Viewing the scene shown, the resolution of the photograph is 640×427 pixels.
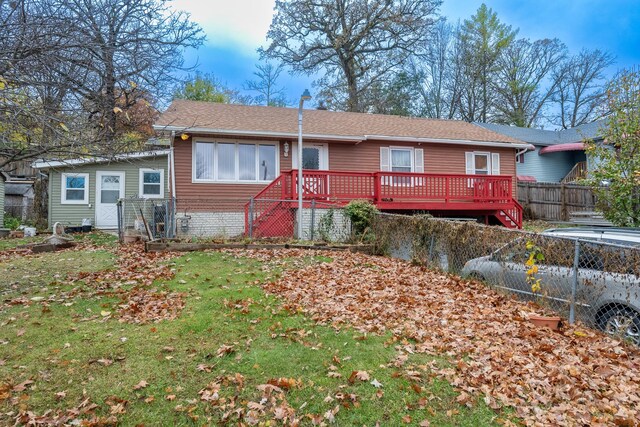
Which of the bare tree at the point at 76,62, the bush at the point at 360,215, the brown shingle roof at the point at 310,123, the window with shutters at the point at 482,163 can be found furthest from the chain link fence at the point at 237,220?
the window with shutters at the point at 482,163

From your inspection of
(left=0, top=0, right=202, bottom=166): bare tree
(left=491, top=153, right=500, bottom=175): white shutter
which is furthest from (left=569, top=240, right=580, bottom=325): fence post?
(left=491, top=153, right=500, bottom=175): white shutter

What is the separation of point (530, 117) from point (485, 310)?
35222mm

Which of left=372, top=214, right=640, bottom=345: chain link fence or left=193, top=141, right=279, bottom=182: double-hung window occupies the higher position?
left=193, top=141, right=279, bottom=182: double-hung window

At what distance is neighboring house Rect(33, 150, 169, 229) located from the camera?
1720 cm

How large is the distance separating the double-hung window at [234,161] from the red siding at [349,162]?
0.25 meters

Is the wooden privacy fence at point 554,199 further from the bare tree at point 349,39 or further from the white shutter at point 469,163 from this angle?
the bare tree at point 349,39

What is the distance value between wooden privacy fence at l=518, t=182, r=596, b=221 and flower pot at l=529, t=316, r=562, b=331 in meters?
16.1

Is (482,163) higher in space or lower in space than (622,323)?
higher

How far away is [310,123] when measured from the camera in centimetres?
1675

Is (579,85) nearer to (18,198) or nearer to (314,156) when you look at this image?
(314,156)

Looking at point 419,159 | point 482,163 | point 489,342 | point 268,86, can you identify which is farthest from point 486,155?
point 268,86

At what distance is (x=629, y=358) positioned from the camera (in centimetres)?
441

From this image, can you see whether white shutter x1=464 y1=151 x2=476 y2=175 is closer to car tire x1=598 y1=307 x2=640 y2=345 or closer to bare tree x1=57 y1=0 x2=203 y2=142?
car tire x1=598 y1=307 x2=640 y2=345

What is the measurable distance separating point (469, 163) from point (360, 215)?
9.41m
